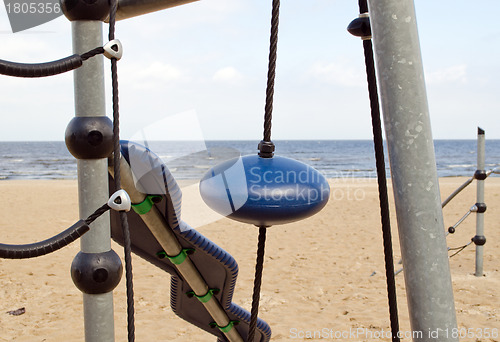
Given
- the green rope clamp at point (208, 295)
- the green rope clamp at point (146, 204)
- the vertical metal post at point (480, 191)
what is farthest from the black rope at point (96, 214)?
the vertical metal post at point (480, 191)

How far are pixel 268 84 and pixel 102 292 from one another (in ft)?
2.13

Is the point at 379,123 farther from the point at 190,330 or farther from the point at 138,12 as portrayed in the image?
the point at 190,330

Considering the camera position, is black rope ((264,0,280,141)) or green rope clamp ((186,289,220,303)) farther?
green rope clamp ((186,289,220,303))

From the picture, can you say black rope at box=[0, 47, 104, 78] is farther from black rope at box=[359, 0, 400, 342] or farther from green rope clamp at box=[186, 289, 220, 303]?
green rope clamp at box=[186, 289, 220, 303]

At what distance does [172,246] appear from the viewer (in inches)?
65.4

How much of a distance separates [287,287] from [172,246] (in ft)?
10.5

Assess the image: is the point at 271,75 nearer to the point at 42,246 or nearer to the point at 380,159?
the point at 380,159

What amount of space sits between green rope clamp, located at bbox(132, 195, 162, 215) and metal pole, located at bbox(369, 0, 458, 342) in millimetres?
912

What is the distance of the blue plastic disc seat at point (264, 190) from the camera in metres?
1.02

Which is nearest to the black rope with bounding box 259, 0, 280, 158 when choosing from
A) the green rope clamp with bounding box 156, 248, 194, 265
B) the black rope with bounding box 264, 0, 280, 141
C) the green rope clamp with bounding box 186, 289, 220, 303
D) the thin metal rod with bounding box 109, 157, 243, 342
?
the black rope with bounding box 264, 0, 280, 141

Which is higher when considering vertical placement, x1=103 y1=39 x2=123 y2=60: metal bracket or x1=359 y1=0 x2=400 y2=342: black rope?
x1=103 y1=39 x2=123 y2=60: metal bracket

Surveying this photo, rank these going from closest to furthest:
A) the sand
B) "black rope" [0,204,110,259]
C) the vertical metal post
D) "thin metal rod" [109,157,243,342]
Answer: "black rope" [0,204,110,259] → "thin metal rod" [109,157,243,342] → the sand → the vertical metal post

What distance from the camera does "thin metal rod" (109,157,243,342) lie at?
143 centimetres

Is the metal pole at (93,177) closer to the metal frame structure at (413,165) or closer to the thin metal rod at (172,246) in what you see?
the thin metal rod at (172,246)
